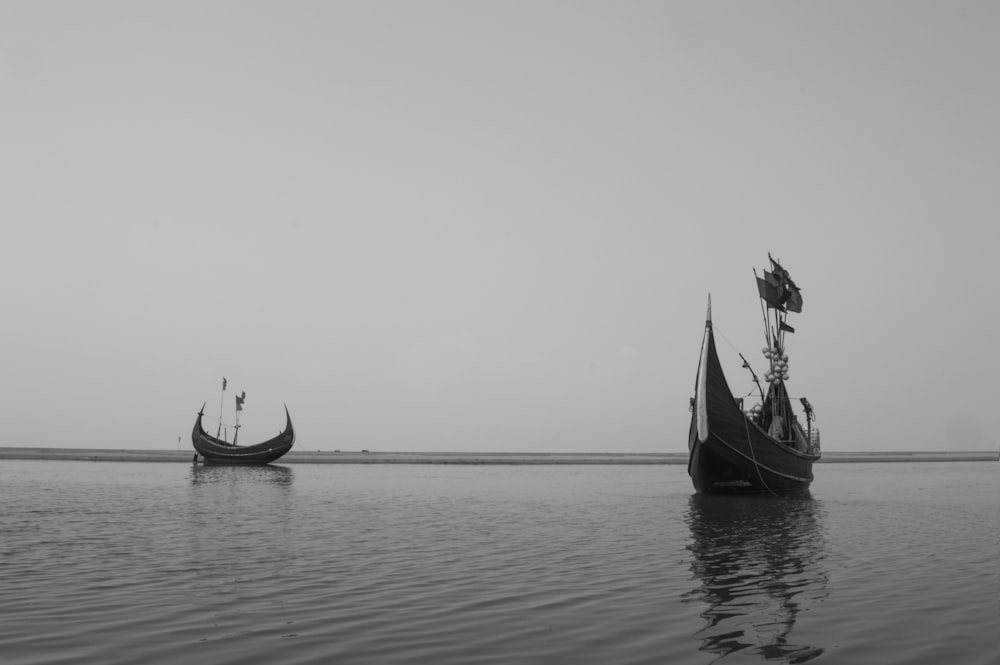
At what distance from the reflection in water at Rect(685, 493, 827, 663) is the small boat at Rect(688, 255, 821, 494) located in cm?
614

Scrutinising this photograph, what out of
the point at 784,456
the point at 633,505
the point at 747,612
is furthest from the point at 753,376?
the point at 747,612

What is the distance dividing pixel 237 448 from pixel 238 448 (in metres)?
0.14

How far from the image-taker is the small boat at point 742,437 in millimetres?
31312

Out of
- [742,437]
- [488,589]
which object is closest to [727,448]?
[742,437]

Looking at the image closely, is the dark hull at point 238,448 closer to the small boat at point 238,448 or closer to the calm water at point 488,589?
the small boat at point 238,448

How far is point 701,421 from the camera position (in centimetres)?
3139

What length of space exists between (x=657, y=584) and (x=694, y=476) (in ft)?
81.4

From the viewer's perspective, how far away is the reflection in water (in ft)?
26.5

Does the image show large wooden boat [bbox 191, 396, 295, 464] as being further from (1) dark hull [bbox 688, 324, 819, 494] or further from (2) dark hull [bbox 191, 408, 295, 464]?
(1) dark hull [bbox 688, 324, 819, 494]

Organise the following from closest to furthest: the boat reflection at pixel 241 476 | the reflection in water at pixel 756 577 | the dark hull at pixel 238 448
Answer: the reflection in water at pixel 756 577 < the boat reflection at pixel 241 476 < the dark hull at pixel 238 448

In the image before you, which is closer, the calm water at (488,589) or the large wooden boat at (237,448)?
the calm water at (488,589)

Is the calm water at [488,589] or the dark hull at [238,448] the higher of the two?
the dark hull at [238,448]

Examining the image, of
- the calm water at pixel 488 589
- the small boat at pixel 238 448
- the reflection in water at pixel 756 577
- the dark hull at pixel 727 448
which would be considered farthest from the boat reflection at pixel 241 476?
the reflection in water at pixel 756 577

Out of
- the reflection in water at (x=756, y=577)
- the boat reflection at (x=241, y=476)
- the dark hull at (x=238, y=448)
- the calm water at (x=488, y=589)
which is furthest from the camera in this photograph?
the dark hull at (x=238, y=448)
